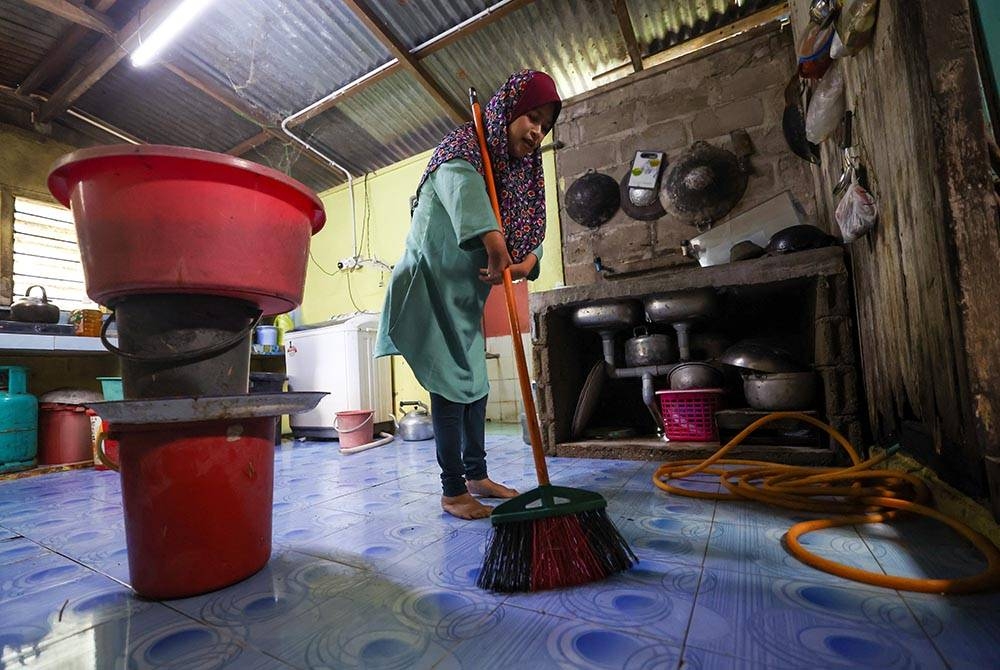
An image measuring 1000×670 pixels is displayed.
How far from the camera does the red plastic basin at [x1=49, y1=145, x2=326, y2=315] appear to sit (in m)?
0.76

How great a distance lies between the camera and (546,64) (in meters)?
3.15

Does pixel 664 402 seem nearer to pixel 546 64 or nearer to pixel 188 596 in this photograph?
pixel 188 596

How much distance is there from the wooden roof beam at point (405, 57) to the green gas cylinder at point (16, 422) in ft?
10.0

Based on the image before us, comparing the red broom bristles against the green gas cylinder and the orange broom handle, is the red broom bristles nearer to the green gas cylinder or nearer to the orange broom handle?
the orange broom handle

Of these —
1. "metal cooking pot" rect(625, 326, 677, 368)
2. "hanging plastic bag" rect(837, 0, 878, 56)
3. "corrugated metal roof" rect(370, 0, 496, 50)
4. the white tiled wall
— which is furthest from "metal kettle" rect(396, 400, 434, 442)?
"hanging plastic bag" rect(837, 0, 878, 56)

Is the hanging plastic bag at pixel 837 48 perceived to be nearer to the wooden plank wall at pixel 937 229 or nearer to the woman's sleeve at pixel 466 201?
the wooden plank wall at pixel 937 229

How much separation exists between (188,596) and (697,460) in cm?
167

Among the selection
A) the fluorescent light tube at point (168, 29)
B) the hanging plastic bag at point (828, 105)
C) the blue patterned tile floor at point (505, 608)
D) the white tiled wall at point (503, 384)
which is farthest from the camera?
the white tiled wall at point (503, 384)

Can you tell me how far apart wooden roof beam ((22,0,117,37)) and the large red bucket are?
3278 millimetres

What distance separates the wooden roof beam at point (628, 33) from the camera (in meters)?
2.64

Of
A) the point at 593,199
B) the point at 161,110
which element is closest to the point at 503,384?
the point at 593,199

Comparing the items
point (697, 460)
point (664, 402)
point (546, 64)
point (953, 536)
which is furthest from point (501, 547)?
point (546, 64)

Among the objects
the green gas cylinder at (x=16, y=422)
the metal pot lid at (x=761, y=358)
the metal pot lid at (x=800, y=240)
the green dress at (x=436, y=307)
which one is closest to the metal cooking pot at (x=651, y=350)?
the metal pot lid at (x=761, y=358)

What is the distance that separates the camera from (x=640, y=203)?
2.84m
